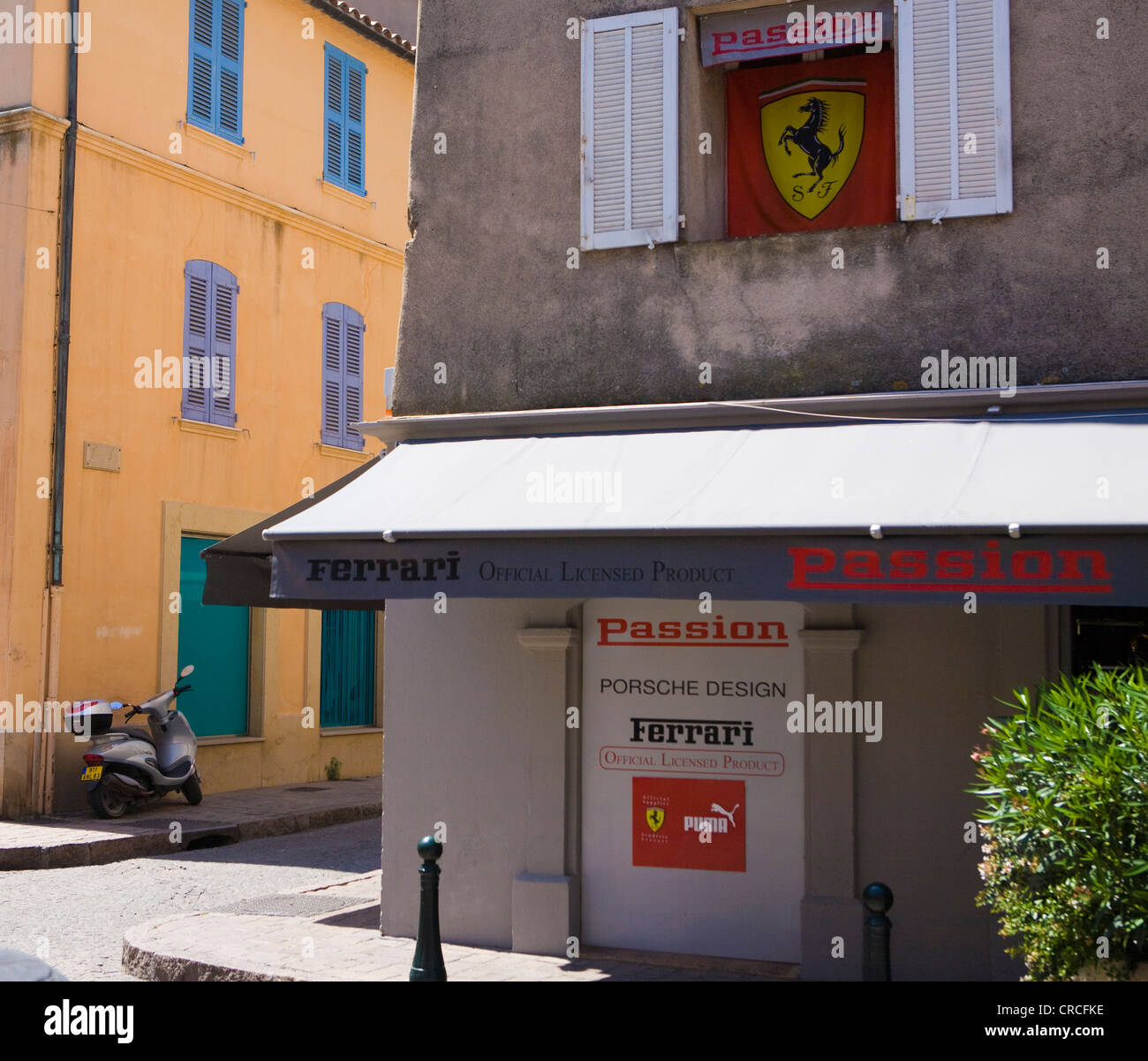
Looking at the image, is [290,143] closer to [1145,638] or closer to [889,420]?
[889,420]

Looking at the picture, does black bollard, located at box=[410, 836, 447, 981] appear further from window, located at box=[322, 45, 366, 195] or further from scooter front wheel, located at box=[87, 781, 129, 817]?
window, located at box=[322, 45, 366, 195]

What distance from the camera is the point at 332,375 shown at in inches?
721

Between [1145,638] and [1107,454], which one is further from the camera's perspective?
[1145,638]

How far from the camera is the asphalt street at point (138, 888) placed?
867cm

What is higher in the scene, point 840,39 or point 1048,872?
A: point 840,39

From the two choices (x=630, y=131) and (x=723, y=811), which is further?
(x=630, y=131)

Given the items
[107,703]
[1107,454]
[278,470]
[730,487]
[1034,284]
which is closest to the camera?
[1107,454]

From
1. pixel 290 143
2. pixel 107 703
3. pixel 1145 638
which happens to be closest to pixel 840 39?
→ pixel 1145 638

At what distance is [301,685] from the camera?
17.6 metres

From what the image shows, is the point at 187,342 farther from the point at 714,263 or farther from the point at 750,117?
the point at 714,263

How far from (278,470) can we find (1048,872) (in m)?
13.6

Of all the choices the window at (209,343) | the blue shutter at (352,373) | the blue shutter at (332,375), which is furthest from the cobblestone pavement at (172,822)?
the blue shutter at (352,373)

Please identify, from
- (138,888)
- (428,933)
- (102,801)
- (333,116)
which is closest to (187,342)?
(333,116)

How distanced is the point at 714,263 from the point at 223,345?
9768mm
